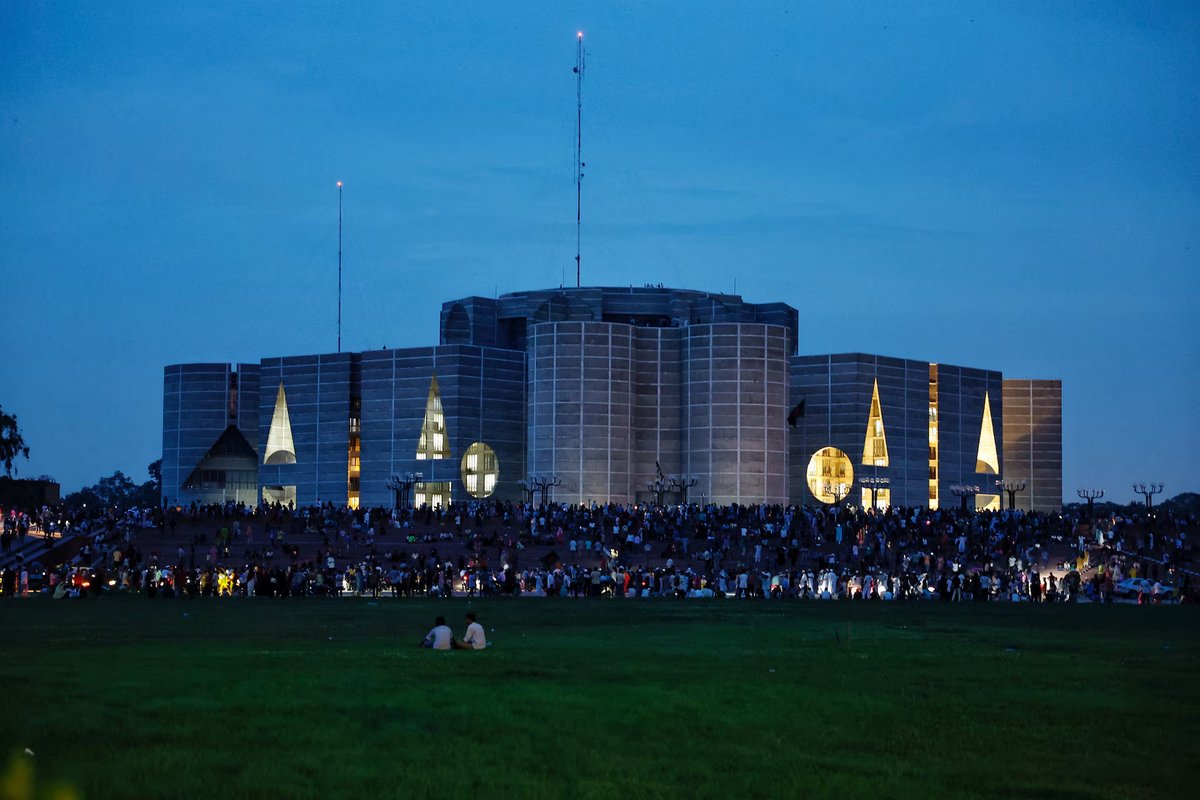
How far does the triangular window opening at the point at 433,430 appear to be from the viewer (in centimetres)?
10425

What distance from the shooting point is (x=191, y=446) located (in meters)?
115

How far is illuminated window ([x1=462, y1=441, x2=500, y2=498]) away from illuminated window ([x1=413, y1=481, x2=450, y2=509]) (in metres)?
1.61

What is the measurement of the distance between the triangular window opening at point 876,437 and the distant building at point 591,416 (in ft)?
0.52

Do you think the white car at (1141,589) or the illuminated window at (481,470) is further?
the illuminated window at (481,470)

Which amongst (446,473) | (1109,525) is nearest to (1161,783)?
(1109,525)

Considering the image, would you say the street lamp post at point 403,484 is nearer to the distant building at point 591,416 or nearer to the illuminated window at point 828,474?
the distant building at point 591,416

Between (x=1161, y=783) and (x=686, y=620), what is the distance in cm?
2286

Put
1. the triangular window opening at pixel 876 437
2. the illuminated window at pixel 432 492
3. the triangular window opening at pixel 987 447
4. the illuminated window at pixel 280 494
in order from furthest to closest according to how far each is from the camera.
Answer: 1. the triangular window opening at pixel 987 447
2. the illuminated window at pixel 280 494
3. the triangular window opening at pixel 876 437
4. the illuminated window at pixel 432 492

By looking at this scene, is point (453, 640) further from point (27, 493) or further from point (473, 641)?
point (27, 493)

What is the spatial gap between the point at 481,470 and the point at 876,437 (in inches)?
1096

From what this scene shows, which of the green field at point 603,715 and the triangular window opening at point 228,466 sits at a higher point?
the triangular window opening at point 228,466

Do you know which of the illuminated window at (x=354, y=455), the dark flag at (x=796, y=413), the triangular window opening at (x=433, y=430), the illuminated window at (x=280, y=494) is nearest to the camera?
the triangular window opening at (x=433, y=430)

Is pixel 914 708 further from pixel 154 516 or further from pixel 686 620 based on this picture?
pixel 154 516

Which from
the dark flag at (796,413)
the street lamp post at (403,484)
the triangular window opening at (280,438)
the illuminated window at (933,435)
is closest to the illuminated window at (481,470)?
the street lamp post at (403,484)
